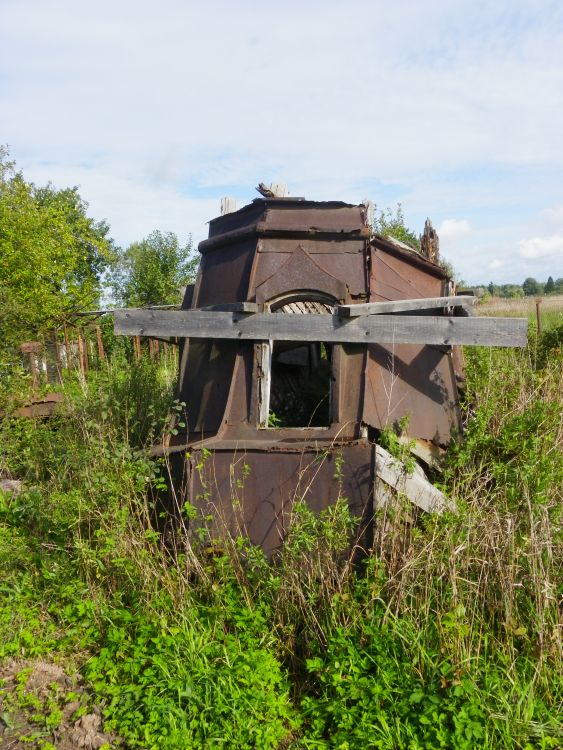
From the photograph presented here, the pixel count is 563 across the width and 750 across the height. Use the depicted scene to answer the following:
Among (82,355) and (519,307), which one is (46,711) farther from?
(519,307)

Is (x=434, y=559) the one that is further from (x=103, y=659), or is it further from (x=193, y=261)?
(x=193, y=261)

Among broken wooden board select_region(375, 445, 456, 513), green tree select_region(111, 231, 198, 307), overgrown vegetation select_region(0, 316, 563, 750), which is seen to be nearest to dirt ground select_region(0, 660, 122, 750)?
overgrown vegetation select_region(0, 316, 563, 750)

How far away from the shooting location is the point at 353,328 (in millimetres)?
5602

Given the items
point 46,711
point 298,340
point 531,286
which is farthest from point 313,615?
point 531,286

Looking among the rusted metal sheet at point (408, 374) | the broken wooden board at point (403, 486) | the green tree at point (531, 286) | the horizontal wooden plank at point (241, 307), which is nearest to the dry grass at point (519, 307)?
the rusted metal sheet at point (408, 374)

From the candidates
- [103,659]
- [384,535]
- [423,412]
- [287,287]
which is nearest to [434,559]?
[384,535]

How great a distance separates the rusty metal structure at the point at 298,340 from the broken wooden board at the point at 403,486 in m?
0.03

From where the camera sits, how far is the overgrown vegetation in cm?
393

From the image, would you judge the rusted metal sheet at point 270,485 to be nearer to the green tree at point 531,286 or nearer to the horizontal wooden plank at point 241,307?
the horizontal wooden plank at point 241,307

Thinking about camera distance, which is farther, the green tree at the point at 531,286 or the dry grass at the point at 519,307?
the green tree at the point at 531,286

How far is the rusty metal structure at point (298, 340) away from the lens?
5.29 metres

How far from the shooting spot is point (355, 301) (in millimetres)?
5914

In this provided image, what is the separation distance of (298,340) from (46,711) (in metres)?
3.28

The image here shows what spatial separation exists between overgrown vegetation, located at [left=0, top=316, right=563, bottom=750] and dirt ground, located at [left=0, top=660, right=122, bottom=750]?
1.1 inches
